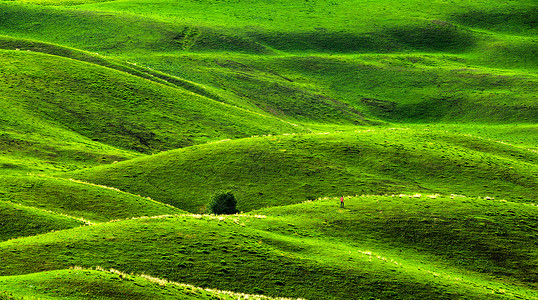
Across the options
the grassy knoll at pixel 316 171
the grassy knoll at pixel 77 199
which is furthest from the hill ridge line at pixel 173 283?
the grassy knoll at pixel 316 171

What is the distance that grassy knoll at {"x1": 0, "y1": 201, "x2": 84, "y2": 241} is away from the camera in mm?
44666

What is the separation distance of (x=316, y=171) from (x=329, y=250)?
895 inches

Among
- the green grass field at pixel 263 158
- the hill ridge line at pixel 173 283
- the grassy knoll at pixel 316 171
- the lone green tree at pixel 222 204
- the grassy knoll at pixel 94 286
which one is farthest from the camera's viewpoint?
the grassy knoll at pixel 316 171

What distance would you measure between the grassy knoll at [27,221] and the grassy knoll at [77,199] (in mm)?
2388

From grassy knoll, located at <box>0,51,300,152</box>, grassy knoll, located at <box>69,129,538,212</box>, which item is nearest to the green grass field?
grassy knoll, located at <box>69,129,538,212</box>

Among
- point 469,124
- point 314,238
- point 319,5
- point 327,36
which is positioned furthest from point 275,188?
point 319,5

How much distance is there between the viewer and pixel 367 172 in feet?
223

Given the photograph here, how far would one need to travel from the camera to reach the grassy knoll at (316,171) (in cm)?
6278

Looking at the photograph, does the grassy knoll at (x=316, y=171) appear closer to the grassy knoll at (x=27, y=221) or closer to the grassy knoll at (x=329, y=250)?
the grassy knoll at (x=329, y=250)

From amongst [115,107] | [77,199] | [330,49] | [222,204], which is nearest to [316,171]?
[222,204]

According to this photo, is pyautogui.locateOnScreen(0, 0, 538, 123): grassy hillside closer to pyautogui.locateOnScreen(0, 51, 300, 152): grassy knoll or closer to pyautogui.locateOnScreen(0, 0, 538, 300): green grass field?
pyautogui.locateOnScreen(0, 0, 538, 300): green grass field

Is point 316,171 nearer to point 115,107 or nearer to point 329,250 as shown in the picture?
point 329,250

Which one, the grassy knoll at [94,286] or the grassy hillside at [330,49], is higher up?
the grassy hillside at [330,49]

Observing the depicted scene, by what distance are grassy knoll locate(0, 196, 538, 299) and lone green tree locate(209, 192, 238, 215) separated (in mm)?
4204
